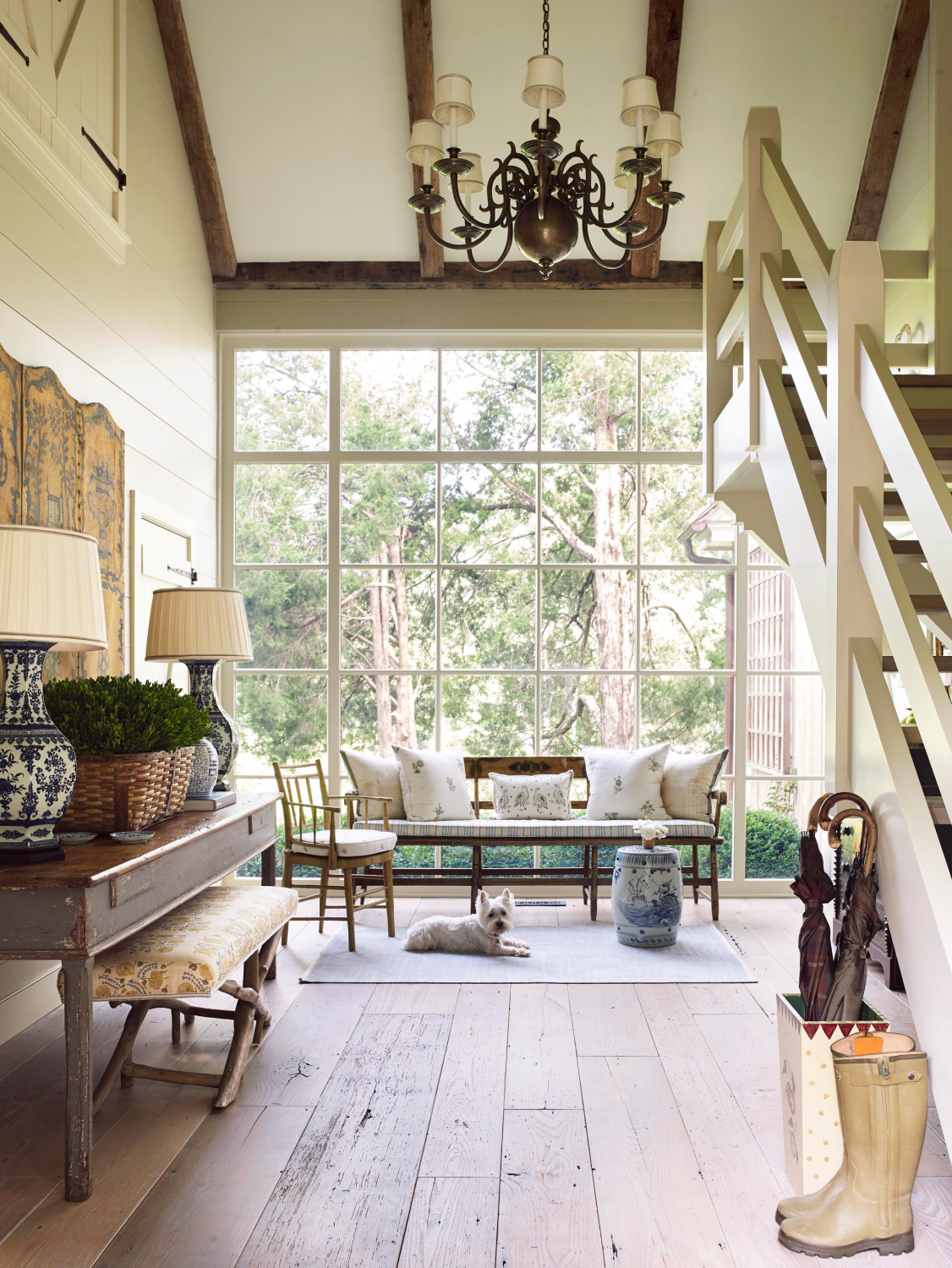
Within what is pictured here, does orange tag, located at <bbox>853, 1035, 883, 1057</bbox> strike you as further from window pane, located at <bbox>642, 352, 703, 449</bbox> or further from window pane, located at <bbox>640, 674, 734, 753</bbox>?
window pane, located at <bbox>642, 352, 703, 449</bbox>

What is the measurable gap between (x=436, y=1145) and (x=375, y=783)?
2.86 metres

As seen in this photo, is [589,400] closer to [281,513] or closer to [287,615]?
[281,513]

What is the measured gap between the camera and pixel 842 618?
238 centimetres

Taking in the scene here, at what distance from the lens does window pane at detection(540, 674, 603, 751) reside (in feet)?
19.4

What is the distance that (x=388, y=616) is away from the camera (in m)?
5.92

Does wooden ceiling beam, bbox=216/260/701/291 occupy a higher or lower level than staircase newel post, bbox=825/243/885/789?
higher

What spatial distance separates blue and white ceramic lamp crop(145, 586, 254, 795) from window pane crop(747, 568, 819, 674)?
331 cm

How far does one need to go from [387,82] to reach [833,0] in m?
2.31

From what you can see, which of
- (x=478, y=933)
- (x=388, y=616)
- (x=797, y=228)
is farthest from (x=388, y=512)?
(x=797, y=228)

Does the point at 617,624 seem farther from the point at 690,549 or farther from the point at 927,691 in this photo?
the point at 927,691

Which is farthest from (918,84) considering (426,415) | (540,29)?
(426,415)

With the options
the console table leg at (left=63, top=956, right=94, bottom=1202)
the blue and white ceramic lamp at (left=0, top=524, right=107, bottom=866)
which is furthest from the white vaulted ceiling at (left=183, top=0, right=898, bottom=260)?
the console table leg at (left=63, top=956, right=94, bottom=1202)

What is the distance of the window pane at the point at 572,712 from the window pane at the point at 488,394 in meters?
1.48

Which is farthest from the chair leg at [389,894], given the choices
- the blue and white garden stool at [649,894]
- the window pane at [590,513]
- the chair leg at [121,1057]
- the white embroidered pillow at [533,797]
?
the window pane at [590,513]
